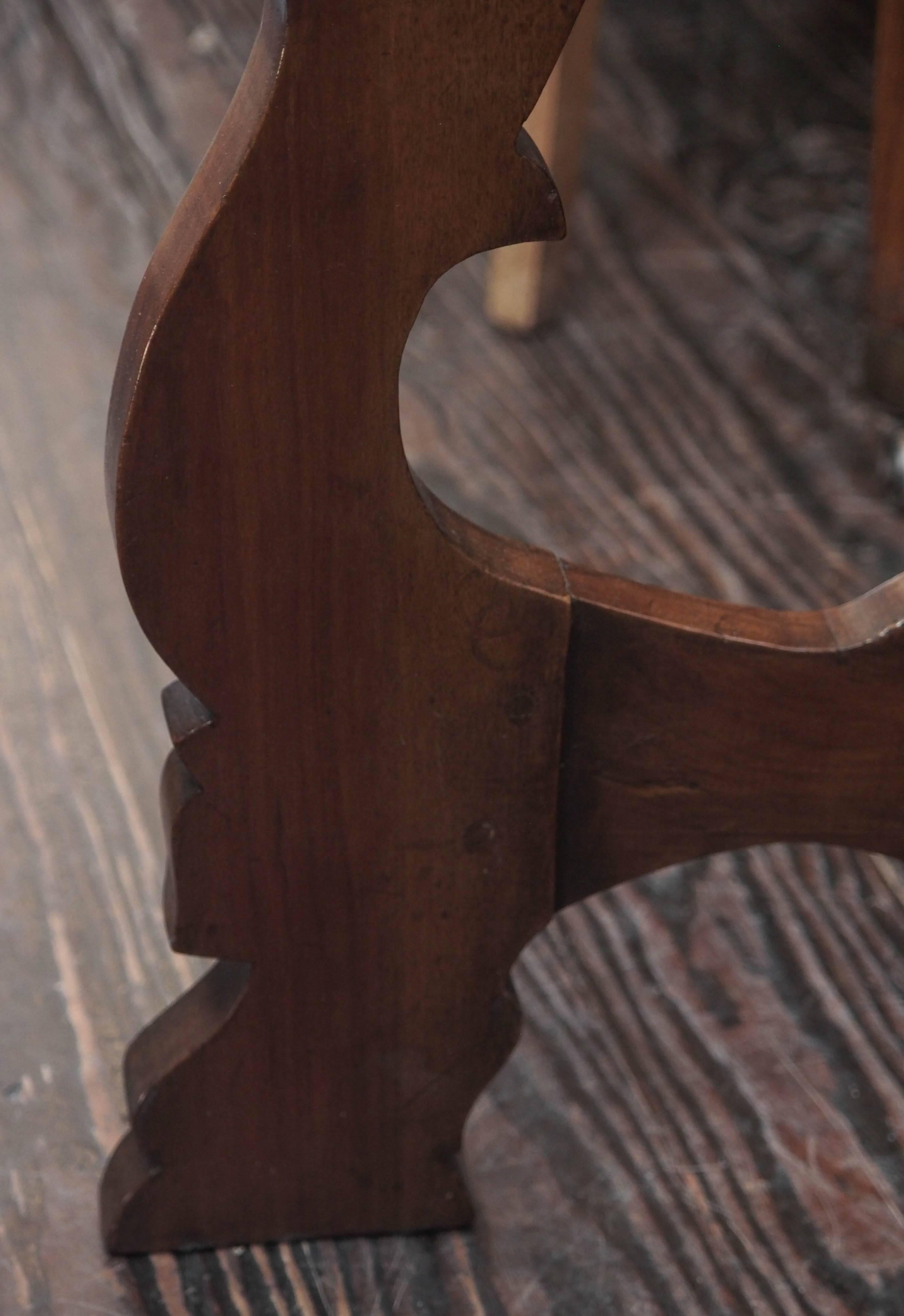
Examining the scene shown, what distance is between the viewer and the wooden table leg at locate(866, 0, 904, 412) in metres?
0.93

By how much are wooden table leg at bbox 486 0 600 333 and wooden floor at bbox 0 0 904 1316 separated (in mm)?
23

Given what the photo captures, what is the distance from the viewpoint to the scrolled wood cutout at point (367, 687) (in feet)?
1.29

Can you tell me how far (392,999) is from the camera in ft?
1.78

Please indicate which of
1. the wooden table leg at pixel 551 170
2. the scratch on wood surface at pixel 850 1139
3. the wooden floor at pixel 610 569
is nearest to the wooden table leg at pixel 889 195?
the wooden floor at pixel 610 569

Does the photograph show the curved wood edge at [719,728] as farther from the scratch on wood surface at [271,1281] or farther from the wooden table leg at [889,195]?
the wooden table leg at [889,195]

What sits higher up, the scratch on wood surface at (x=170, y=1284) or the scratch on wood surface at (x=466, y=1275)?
the scratch on wood surface at (x=170, y=1284)

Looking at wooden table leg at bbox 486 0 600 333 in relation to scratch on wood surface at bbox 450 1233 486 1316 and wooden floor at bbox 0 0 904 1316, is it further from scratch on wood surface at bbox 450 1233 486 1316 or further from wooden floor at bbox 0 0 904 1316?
scratch on wood surface at bbox 450 1233 486 1316

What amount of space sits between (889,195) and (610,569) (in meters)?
0.28

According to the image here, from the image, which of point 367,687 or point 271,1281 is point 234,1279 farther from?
point 367,687

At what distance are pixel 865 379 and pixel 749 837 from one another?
593 mm

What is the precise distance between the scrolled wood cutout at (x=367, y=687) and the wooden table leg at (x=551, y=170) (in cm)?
52

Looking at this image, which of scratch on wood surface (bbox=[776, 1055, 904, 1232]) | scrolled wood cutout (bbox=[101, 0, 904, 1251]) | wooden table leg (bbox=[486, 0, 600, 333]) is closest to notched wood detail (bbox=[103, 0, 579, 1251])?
scrolled wood cutout (bbox=[101, 0, 904, 1251])

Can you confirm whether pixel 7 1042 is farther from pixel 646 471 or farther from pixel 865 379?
pixel 865 379

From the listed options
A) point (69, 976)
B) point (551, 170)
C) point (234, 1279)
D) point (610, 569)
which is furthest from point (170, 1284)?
point (551, 170)
